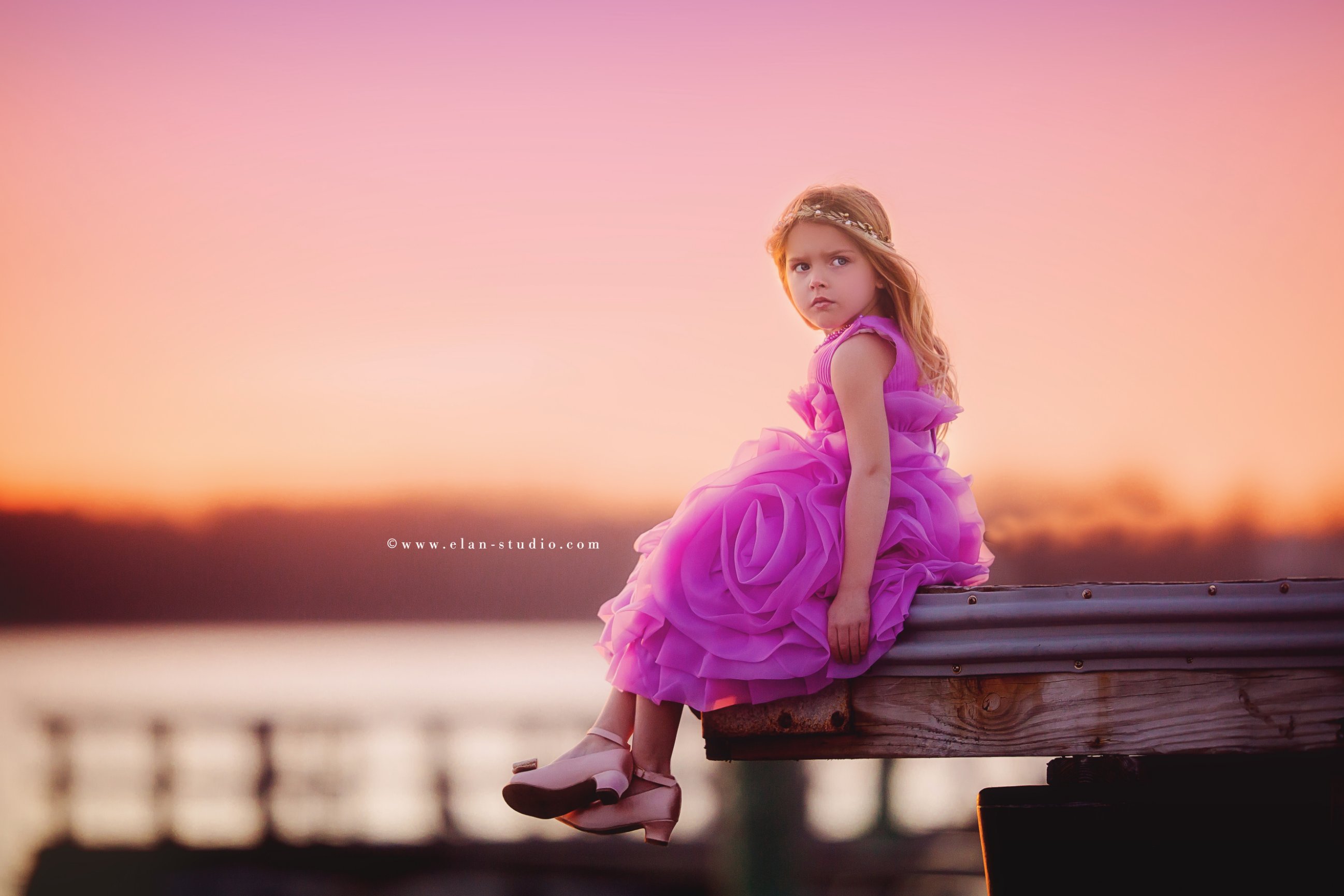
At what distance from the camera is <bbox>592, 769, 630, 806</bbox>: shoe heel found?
70.2 inches

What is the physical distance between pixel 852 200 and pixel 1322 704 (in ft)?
4.12

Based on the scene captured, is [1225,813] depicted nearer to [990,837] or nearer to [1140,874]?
[1140,874]

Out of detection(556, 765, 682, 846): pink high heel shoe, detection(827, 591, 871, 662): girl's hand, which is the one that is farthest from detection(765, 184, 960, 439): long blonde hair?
detection(556, 765, 682, 846): pink high heel shoe

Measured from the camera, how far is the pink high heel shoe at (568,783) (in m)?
1.74

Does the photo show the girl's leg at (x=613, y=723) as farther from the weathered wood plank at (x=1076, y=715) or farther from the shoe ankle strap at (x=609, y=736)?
the weathered wood plank at (x=1076, y=715)

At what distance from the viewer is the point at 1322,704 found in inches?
61.3

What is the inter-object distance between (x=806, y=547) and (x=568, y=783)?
60cm

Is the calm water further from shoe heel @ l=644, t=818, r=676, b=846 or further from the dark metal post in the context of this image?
shoe heel @ l=644, t=818, r=676, b=846

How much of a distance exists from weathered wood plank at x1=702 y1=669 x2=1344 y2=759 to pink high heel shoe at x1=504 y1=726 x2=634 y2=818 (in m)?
0.23

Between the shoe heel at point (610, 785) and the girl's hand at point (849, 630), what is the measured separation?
0.46 meters

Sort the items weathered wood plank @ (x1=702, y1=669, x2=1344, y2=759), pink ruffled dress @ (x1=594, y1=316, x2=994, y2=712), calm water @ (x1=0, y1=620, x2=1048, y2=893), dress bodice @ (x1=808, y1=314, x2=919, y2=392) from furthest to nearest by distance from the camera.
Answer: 1. calm water @ (x1=0, y1=620, x2=1048, y2=893)
2. dress bodice @ (x1=808, y1=314, x2=919, y2=392)
3. pink ruffled dress @ (x1=594, y1=316, x2=994, y2=712)
4. weathered wood plank @ (x1=702, y1=669, x2=1344, y2=759)

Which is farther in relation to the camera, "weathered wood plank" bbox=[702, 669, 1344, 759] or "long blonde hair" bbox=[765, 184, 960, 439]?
"long blonde hair" bbox=[765, 184, 960, 439]

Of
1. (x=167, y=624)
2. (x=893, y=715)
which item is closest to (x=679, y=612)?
(x=893, y=715)

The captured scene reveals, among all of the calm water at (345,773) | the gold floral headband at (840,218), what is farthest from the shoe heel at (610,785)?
the calm water at (345,773)
